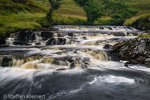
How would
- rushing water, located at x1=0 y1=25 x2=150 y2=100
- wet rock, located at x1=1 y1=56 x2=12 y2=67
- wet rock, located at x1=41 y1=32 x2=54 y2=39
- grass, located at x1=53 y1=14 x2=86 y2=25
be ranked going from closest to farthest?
1. rushing water, located at x1=0 y1=25 x2=150 y2=100
2. wet rock, located at x1=1 y1=56 x2=12 y2=67
3. wet rock, located at x1=41 y1=32 x2=54 y2=39
4. grass, located at x1=53 y1=14 x2=86 y2=25

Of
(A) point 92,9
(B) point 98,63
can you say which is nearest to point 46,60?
(B) point 98,63

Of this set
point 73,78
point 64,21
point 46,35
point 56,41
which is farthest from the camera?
point 64,21

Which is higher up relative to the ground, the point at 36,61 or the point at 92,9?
the point at 92,9

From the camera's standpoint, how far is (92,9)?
4078 centimetres

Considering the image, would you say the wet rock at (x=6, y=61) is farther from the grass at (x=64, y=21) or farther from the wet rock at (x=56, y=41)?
the grass at (x=64, y=21)

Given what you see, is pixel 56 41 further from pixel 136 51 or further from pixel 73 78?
pixel 73 78

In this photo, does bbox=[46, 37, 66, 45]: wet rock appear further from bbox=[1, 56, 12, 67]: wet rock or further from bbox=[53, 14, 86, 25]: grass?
bbox=[53, 14, 86, 25]: grass

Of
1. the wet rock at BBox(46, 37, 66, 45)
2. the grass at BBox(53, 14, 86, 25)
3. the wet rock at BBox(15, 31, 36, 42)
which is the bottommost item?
the wet rock at BBox(46, 37, 66, 45)

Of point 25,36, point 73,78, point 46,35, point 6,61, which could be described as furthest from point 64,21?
point 73,78

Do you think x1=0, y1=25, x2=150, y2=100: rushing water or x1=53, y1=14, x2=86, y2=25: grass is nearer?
x1=0, y1=25, x2=150, y2=100: rushing water

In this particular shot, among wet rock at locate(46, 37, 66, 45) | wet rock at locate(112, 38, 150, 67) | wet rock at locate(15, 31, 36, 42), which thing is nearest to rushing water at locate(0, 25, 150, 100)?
wet rock at locate(112, 38, 150, 67)

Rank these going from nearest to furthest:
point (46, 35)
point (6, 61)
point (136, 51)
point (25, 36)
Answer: point (6, 61) → point (136, 51) → point (25, 36) → point (46, 35)

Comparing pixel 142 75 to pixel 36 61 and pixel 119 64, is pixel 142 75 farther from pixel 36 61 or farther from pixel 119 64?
pixel 36 61

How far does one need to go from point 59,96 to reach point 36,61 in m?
4.83
